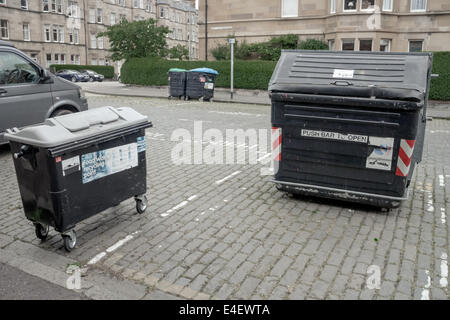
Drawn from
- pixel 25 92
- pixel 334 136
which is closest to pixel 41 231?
pixel 334 136

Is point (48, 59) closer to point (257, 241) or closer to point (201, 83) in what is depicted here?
point (201, 83)

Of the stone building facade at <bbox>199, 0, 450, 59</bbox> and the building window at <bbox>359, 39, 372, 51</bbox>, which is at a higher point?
the stone building facade at <bbox>199, 0, 450, 59</bbox>

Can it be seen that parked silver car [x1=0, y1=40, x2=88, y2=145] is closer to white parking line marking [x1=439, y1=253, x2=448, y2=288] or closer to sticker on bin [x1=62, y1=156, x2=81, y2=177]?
sticker on bin [x1=62, y1=156, x2=81, y2=177]

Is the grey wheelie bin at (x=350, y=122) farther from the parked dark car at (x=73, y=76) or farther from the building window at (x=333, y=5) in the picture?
the parked dark car at (x=73, y=76)

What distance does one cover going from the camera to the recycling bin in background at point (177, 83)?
22.1 m

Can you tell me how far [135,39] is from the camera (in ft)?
101

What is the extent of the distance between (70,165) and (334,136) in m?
3.22

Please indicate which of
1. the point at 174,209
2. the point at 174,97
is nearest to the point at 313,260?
the point at 174,209

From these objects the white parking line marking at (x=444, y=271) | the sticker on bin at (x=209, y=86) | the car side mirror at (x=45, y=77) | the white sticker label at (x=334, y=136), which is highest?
the car side mirror at (x=45, y=77)

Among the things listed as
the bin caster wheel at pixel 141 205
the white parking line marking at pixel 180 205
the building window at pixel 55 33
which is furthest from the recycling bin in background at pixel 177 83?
the building window at pixel 55 33

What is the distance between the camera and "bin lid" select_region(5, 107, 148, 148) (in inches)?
161

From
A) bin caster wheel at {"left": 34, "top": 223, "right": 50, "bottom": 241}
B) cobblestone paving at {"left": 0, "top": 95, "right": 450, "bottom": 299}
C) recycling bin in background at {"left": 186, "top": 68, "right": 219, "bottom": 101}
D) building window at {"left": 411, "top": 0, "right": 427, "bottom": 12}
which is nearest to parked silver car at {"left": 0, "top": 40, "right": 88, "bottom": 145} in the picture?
cobblestone paving at {"left": 0, "top": 95, "right": 450, "bottom": 299}

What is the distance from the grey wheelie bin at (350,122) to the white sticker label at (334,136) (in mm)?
12

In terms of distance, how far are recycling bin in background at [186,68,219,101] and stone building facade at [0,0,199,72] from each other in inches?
1373
